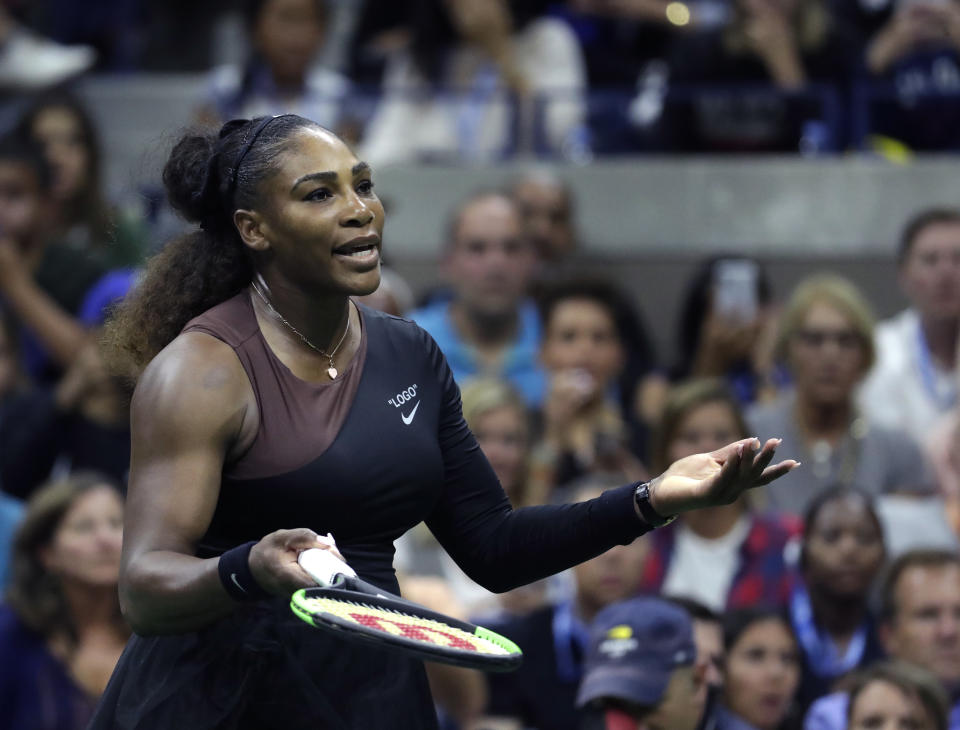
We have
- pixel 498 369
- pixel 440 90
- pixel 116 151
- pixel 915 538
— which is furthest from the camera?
pixel 116 151

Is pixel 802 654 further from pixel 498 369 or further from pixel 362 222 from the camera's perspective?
pixel 362 222

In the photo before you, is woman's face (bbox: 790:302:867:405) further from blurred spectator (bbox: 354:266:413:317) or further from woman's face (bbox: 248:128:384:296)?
woman's face (bbox: 248:128:384:296)

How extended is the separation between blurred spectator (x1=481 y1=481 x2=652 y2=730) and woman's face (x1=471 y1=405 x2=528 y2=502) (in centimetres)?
52

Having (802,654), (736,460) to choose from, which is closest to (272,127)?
(736,460)

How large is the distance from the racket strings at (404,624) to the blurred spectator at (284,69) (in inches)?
216

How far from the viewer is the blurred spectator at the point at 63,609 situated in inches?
206

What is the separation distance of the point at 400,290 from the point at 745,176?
1755 millimetres

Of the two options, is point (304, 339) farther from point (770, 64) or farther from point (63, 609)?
point (770, 64)

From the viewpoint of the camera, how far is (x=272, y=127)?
117 inches

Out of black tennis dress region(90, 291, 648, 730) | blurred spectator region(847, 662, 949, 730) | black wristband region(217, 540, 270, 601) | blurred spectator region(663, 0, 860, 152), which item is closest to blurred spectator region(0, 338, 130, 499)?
blurred spectator region(663, 0, 860, 152)

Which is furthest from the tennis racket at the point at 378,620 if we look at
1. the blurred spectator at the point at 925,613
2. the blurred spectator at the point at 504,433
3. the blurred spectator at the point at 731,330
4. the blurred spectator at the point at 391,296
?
the blurred spectator at the point at 731,330

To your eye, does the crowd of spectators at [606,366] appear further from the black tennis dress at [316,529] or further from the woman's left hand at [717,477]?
the woman's left hand at [717,477]

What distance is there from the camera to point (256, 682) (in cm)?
290

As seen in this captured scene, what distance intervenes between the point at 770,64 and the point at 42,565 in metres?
3.80
